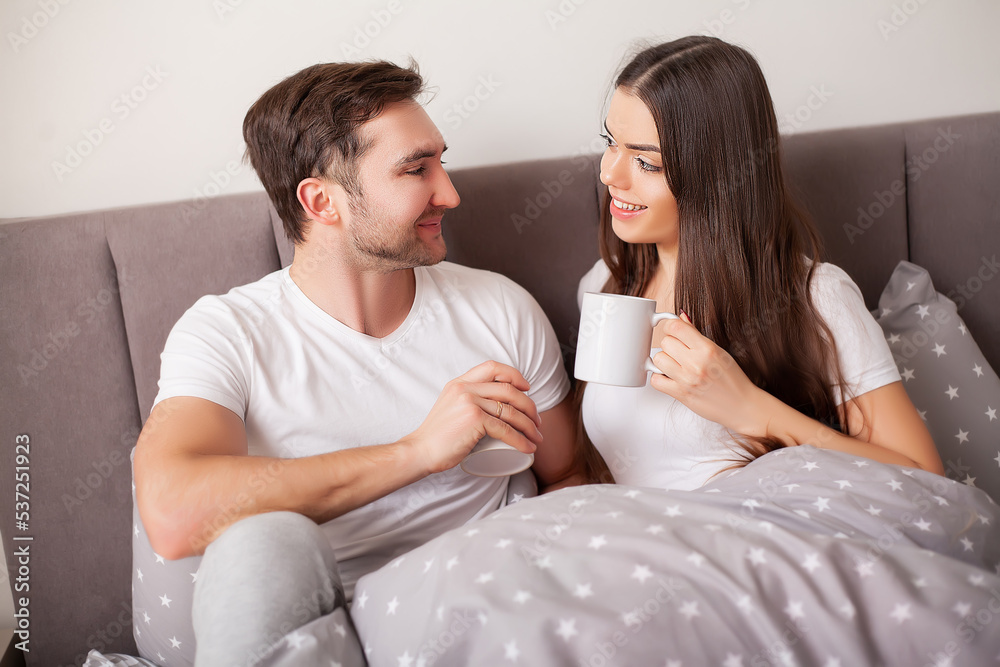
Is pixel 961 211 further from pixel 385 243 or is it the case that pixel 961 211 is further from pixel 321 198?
pixel 321 198

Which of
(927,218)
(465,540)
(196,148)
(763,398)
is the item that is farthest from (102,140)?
(927,218)

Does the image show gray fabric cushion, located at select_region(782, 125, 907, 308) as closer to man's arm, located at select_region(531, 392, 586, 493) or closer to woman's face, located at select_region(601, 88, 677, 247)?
woman's face, located at select_region(601, 88, 677, 247)

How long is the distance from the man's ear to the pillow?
104 cm

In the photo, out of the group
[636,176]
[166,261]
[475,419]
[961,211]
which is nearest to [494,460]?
[475,419]

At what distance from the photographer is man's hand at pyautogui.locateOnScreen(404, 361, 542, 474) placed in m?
1.03

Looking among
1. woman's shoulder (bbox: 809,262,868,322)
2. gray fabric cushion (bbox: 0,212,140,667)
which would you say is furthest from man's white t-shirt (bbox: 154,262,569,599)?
woman's shoulder (bbox: 809,262,868,322)

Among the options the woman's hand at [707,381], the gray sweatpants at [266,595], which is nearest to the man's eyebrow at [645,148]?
the woman's hand at [707,381]

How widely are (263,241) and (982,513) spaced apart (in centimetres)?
122

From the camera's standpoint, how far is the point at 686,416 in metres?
1.17

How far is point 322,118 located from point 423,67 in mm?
360

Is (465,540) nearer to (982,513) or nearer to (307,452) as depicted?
(307,452)

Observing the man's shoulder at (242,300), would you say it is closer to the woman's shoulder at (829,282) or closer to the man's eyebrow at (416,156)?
the man's eyebrow at (416,156)

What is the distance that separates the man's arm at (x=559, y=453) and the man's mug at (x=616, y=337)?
320 millimetres

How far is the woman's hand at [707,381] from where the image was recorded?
3.37 ft
